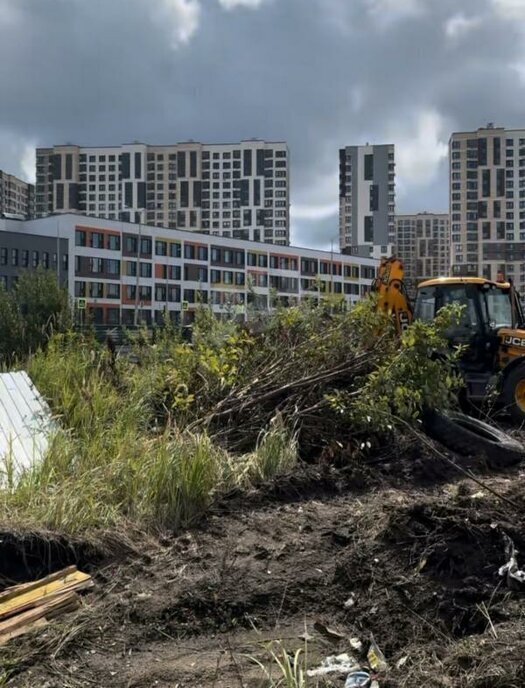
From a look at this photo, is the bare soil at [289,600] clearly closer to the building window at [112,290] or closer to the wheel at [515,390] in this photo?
the wheel at [515,390]

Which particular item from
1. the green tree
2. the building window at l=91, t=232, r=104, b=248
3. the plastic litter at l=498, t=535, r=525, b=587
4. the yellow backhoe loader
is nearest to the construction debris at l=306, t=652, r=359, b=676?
the plastic litter at l=498, t=535, r=525, b=587

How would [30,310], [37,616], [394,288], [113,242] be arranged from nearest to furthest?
[37,616] → [394,288] → [30,310] → [113,242]

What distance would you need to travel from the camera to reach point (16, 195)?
16038 cm

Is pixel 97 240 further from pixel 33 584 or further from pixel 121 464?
pixel 33 584

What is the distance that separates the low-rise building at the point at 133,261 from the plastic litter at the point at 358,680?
72454 mm

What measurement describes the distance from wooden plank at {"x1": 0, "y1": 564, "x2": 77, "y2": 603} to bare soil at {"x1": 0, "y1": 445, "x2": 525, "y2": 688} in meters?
0.19

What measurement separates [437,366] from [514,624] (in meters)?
4.39

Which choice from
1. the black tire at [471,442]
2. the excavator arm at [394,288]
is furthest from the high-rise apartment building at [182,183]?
the black tire at [471,442]

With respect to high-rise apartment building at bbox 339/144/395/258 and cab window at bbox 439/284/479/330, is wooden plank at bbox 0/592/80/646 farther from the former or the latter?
high-rise apartment building at bbox 339/144/395/258

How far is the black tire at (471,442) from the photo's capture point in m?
8.04

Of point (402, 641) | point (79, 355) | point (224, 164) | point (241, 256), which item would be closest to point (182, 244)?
point (241, 256)

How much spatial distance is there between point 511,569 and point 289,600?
132cm

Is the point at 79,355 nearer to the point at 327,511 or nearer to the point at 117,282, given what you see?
the point at 327,511

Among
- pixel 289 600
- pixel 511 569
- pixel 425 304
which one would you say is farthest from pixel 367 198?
pixel 289 600
